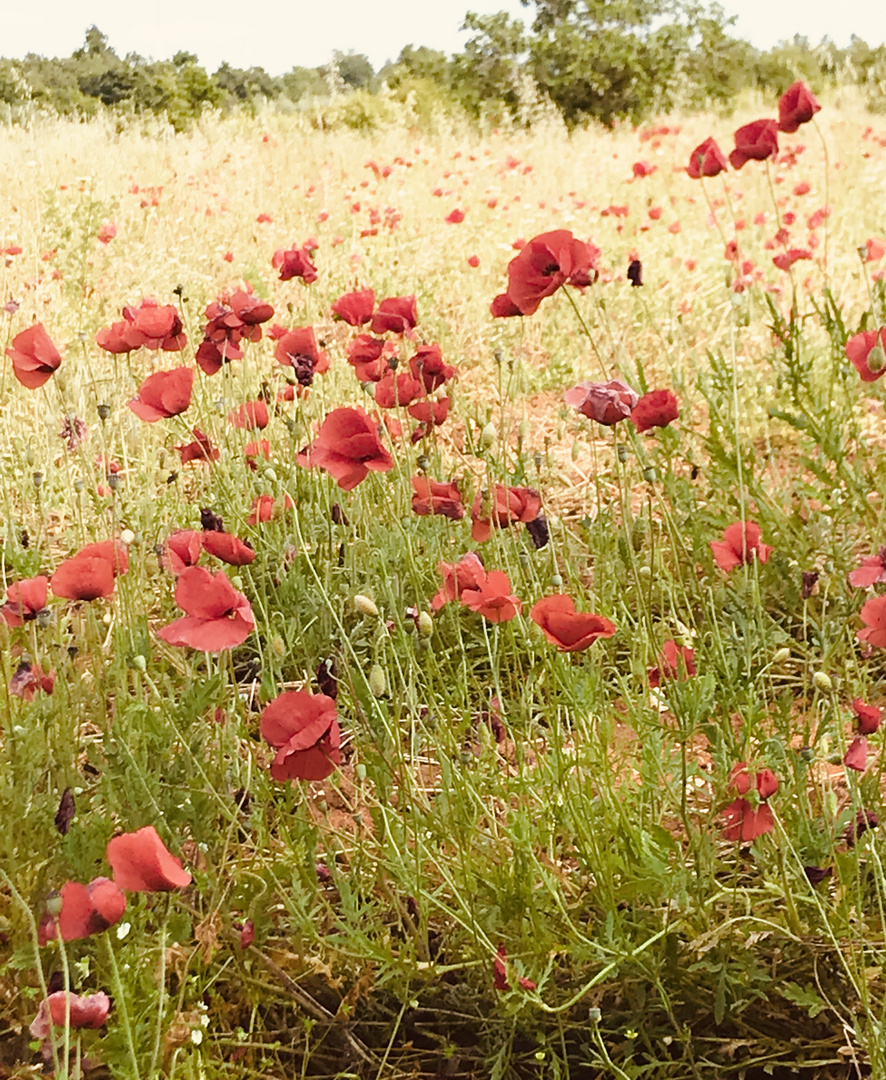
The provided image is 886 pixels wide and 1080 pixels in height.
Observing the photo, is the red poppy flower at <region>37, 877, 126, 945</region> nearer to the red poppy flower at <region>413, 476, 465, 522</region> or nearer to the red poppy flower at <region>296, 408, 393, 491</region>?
the red poppy flower at <region>296, 408, 393, 491</region>

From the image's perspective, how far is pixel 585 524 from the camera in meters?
2.50

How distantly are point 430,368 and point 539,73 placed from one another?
15205 mm

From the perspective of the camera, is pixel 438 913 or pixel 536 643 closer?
pixel 438 913

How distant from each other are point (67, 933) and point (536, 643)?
957 mm

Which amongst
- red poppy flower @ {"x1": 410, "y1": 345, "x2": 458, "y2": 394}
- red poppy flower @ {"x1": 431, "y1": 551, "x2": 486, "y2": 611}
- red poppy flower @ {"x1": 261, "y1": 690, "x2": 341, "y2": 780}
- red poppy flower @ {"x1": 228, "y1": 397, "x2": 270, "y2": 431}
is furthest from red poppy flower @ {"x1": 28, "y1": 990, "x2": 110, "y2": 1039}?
red poppy flower @ {"x1": 228, "y1": 397, "x2": 270, "y2": 431}

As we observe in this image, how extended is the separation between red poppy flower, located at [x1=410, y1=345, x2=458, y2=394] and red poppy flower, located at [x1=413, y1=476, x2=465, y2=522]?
24 cm

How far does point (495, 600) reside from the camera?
128 centimetres

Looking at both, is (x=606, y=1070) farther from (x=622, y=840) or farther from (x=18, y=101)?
(x=18, y=101)

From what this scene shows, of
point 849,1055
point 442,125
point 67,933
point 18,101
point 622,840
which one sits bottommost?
point 849,1055

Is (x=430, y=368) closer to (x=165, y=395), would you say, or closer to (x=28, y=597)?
(x=165, y=395)

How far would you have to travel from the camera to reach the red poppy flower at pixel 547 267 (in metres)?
1.52

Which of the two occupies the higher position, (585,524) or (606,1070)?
(585,524)

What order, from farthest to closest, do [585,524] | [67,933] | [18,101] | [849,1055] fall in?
[18,101] → [585,524] → [849,1055] → [67,933]

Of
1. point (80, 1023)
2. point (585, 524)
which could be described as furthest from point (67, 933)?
point (585, 524)
